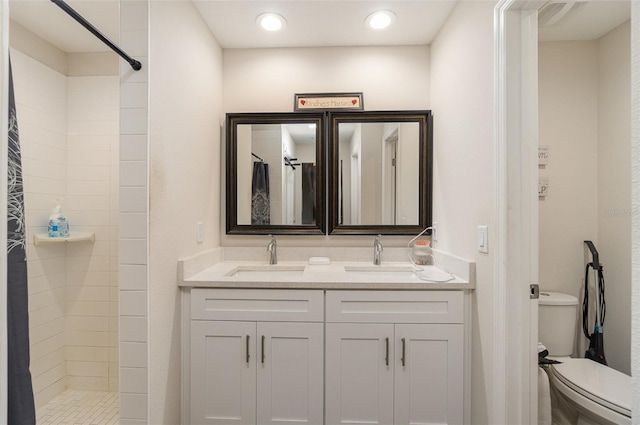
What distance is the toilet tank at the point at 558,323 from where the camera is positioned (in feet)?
5.88

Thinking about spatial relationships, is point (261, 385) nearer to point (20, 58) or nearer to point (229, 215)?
point (229, 215)

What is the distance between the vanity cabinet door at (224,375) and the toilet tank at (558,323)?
1745 millimetres

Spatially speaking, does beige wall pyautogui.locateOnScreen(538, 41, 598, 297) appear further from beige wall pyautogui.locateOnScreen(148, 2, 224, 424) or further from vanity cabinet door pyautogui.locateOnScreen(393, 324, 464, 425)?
beige wall pyautogui.locateOnScreen(148, 2, 224, 424)

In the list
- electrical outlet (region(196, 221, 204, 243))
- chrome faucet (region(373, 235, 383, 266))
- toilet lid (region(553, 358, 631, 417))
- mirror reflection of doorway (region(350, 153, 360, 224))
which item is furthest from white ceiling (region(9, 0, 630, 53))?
toilet lid (region(553, 358, 631, 417))

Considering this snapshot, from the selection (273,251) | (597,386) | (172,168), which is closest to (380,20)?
(172,168)

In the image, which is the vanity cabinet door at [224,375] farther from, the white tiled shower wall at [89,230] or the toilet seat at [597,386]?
the toilet seat at [597,386]

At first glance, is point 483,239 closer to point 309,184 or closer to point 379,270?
point 379,270

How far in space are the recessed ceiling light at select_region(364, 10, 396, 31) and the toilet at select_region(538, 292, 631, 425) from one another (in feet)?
6.42

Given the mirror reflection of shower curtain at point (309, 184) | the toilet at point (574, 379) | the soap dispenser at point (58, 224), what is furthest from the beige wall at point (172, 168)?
the toilet at point (574, 379)

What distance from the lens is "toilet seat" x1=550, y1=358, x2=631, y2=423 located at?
129 cm

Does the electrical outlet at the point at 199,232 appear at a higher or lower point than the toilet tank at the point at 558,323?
higher

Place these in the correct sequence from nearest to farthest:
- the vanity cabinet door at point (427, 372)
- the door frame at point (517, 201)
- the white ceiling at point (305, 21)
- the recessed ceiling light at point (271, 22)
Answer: the door frame at point (517, 201) < the vanity cabinet door at point (427, 372) < the white ceiling at point (305, 21) < the recessed ceiling light at point (271, 22)

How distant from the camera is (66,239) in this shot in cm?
187

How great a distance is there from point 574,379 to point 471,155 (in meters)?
1.23
